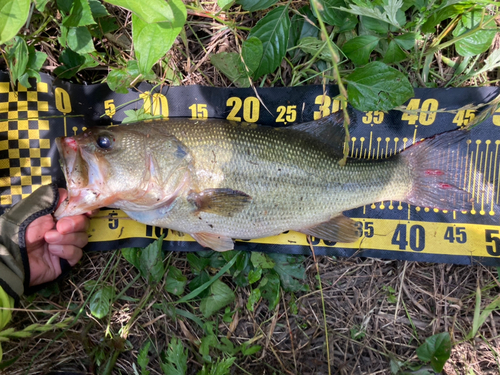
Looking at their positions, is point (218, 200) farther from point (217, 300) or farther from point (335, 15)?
point (335, 15)

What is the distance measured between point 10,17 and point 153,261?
1871 mm

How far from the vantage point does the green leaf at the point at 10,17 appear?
1784 mm

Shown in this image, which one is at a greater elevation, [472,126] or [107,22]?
[107,22]

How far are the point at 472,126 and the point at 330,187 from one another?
1.31 metres

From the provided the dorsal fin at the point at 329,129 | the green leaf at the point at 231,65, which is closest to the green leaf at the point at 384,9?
the dorsal fin at the point at 329,129

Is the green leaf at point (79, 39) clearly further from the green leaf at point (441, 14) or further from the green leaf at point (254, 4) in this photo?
the green leaf at point (441, 14)

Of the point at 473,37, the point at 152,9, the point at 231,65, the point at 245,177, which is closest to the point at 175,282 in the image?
the point at 245,177

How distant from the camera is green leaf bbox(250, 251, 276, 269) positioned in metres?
2.77

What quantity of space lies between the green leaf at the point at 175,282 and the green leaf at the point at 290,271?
80cm

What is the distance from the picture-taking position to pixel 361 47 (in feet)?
8.66

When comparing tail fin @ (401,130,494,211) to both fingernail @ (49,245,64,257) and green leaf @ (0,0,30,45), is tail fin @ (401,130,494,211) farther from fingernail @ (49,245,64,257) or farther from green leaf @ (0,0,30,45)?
fingernail @ (49,245,64,257)

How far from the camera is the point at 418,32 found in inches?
108

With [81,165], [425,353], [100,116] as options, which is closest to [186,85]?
[100,116]

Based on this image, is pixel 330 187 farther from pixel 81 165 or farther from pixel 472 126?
pixel 81 165
